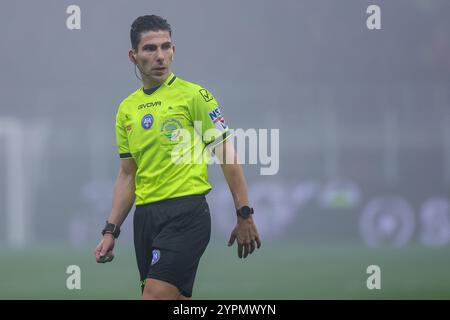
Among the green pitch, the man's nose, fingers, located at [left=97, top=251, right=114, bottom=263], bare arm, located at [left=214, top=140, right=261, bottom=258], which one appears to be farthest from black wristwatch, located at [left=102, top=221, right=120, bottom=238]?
the green pitch

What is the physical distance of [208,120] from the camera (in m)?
6.58

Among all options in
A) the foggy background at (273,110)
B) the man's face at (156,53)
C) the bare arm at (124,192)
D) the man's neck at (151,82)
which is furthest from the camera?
the foggy background at (273,110)

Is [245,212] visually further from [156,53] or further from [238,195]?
[156,53]

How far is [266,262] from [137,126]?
478 inches

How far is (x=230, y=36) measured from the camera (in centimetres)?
2619

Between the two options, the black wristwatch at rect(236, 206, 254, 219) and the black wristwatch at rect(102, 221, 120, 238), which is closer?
the black wristwatch at rect(236, 206, 254, 219)

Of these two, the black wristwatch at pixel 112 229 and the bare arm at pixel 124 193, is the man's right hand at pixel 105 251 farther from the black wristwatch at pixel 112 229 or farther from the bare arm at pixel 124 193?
the bare arm at pixel 124 193

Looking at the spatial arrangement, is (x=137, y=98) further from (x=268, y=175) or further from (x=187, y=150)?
(x=268, y=175)

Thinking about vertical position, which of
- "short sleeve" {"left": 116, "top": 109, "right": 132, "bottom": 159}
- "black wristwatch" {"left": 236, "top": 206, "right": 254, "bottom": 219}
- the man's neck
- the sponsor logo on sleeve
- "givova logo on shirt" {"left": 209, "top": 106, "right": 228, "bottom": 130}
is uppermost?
the man's neck

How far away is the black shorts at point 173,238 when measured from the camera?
6.39 meters

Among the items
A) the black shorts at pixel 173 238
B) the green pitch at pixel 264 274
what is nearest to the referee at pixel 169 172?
the black shorts at pixel 173 238

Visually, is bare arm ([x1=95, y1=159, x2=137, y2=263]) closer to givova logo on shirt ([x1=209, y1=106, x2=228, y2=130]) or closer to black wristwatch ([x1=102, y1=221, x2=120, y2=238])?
black wristwatch ([x1=102, y1=221, x2=120, y2=238])

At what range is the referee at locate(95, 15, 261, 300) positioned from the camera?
641cm

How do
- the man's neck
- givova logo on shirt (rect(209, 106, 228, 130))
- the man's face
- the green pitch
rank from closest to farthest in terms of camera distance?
givova logo on shirt (rect(209, 106, 228, 130)), the man's face, the man's neck, the green pitch
